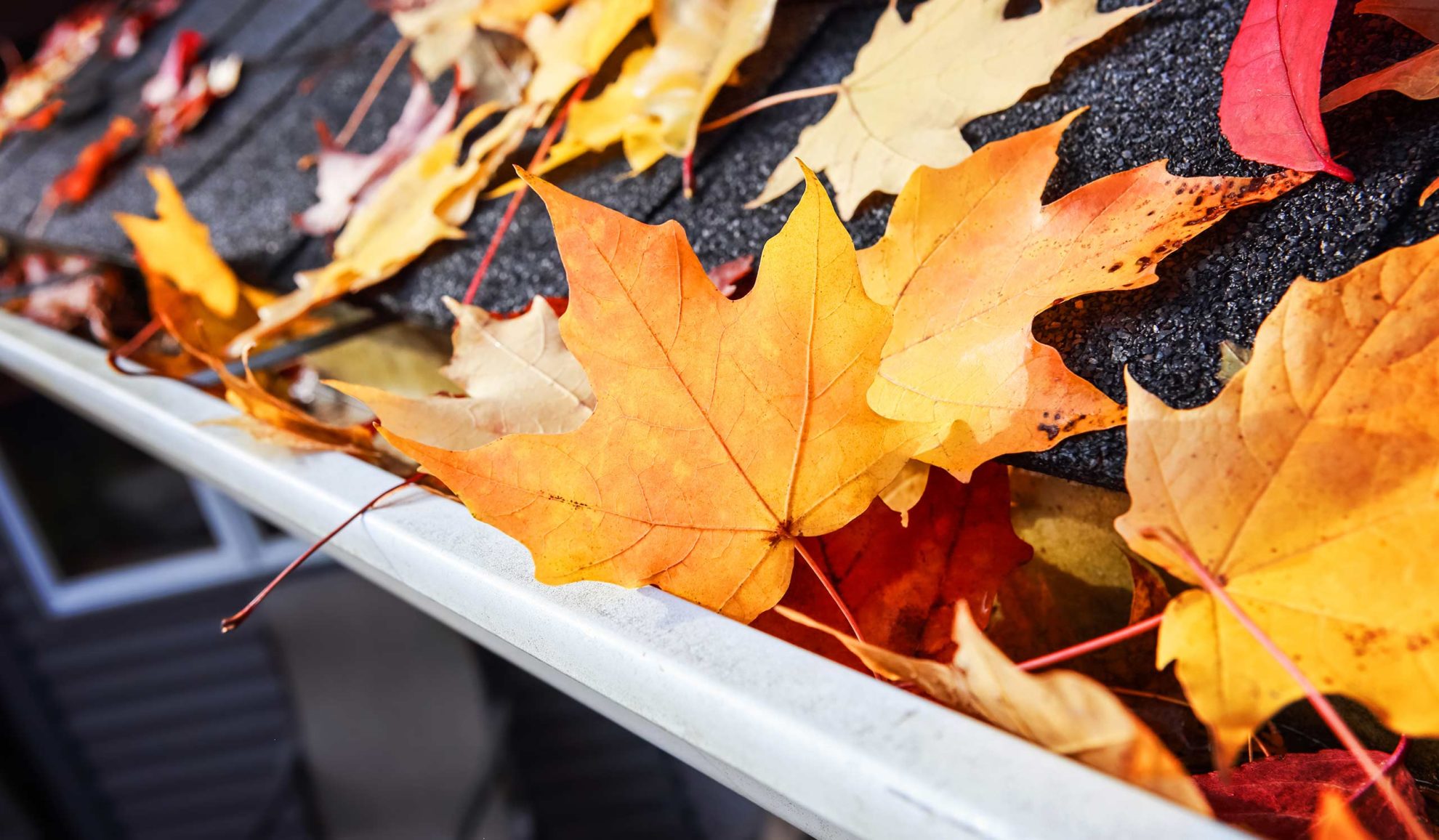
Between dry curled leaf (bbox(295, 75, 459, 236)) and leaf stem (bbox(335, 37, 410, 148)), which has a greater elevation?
leaf stem (bbox(335, 37, 410, 148))

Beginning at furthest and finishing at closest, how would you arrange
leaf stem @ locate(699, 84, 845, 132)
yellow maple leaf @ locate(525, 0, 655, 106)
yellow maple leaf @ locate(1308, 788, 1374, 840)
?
yellow maple leaf @ locate(525, 0, 655, 106)
leaf stem @ locate(699, 84, 845, 132)
yellow maple leaf @ locate(1308, 788, 1374, 840)

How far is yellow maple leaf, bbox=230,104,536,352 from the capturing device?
0.62 metres

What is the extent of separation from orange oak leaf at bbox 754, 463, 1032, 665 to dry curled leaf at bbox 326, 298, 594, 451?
0.14 meters

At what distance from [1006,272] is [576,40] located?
45cm

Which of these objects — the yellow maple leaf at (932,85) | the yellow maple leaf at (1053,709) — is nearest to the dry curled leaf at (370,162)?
the yellow maple leaf at (932,85)

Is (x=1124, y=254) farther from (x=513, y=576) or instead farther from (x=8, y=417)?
(x=8, y=417)

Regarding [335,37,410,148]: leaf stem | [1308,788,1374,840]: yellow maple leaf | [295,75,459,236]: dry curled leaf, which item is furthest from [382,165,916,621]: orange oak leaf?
[335,37,410,148]: leaf stem

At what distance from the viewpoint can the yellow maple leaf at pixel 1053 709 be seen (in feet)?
0.66

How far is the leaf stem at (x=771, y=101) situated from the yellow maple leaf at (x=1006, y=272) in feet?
0.61

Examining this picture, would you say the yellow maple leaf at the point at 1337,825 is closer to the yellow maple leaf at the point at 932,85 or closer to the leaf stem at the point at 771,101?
the yellow maple leaf at the point at 932,85

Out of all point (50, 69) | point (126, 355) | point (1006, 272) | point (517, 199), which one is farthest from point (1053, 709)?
point (50, 69)

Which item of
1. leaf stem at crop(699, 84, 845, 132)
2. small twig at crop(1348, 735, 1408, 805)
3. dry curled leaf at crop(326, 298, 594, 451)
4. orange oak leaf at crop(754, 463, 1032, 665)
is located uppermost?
leaf stem at crop(699, 84, 845, 132)

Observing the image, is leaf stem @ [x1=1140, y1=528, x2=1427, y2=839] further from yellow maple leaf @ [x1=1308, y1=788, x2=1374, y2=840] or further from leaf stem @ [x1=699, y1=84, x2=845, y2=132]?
leaf stem @ [x1=699, y1=84, x2=845, y2=132]

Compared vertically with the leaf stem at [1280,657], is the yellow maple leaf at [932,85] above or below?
above
